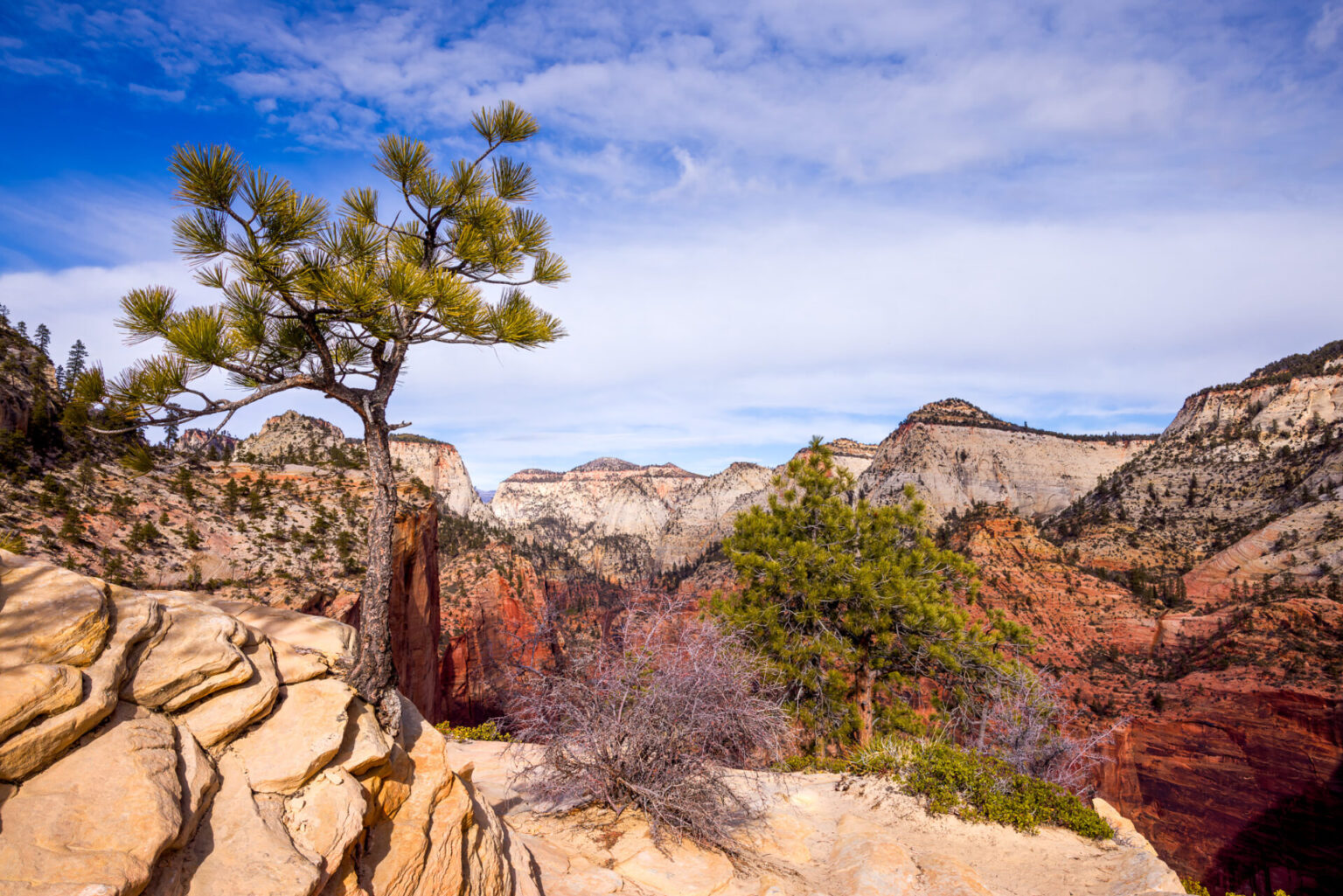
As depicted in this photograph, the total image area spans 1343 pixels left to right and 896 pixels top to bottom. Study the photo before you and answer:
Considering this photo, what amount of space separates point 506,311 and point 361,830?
383 cm

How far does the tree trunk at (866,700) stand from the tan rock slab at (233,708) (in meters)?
11.1

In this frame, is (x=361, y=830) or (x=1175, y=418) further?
(x=1175, y=418)

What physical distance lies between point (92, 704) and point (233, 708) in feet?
2.40

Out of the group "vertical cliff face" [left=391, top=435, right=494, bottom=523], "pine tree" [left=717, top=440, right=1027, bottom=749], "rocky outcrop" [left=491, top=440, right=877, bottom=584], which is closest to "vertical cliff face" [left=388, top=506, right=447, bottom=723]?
"pine tree" [left=717, top=440, right=1027, bottom=749]

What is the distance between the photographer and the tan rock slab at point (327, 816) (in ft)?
10.2

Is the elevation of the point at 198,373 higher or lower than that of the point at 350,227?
lower

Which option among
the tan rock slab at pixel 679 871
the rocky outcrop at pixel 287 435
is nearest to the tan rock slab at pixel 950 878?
the tan rock slab at pixel 679 871

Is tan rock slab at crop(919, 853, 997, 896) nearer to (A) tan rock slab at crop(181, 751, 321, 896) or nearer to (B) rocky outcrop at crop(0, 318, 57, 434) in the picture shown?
(A) tan rock slab at crop(181, 751, 321, 896)

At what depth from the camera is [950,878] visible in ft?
19.9

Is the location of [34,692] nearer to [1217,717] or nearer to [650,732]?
[650,732]

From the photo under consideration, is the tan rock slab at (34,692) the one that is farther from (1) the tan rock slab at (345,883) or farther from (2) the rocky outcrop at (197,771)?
(1) the tan rock slab at (345,883)

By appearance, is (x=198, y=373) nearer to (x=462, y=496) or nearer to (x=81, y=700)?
(x=81, y=700)

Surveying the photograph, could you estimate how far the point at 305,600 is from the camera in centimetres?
1591

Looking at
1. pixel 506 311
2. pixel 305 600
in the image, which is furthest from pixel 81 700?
pixel 305 600
